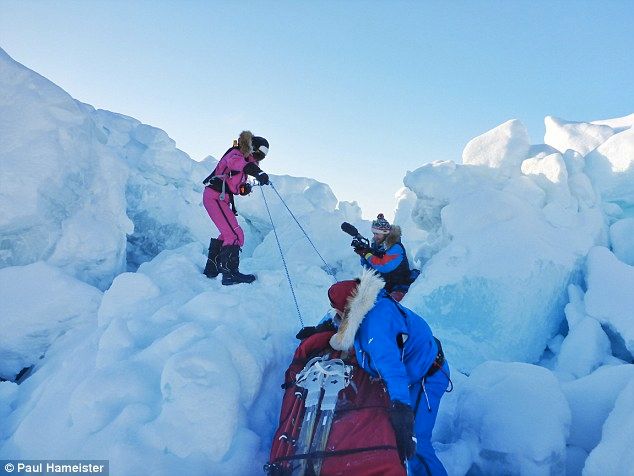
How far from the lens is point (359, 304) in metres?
2.48

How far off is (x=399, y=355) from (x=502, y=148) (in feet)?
20.5

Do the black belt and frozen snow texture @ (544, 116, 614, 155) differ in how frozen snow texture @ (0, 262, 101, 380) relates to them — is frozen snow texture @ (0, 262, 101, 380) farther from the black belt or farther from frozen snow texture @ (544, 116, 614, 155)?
frozen snow texture @ (544, 116, 614, 155)

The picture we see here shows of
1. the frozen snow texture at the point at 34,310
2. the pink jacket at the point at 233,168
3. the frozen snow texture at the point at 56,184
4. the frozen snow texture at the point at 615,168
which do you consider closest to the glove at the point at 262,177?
the pink jacket at the point at 233,168

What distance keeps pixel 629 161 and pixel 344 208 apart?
8.32 m

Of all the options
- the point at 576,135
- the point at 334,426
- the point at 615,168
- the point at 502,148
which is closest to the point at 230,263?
the point at 334,426

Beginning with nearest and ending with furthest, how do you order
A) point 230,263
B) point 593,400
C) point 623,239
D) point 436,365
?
point 436,365 < point 593,400 < point 230,263 < point 623,239

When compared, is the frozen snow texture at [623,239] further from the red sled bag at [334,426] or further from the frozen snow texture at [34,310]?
the frozen snow texture at [34,310]

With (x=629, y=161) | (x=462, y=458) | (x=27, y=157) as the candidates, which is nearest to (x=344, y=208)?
(x=629, y=161)

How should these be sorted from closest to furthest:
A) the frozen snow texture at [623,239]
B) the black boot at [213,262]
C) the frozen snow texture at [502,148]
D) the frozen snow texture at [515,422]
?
the frozen snow texture at [515,422]
the black boot at [213,262]
the frozen snow texture at [623,239]
the frozen snow texture at [502,148]

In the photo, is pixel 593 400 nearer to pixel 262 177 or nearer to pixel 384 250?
pixel 384 250

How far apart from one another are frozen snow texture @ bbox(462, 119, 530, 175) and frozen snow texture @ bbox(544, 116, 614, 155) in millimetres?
1063

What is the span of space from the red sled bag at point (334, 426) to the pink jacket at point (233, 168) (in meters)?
2.24

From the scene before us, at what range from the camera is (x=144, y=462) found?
2225 millimetres

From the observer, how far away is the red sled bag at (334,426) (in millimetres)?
2027
